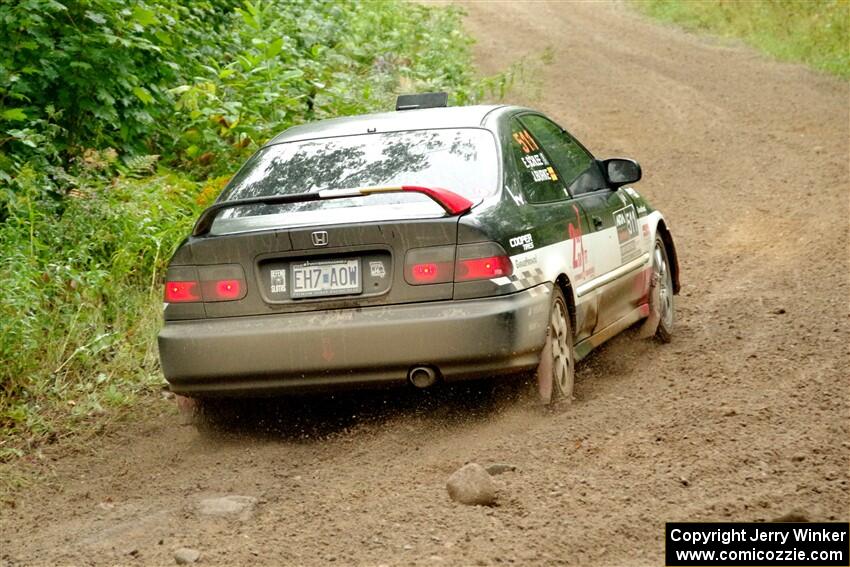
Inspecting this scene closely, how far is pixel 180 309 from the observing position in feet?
19.4

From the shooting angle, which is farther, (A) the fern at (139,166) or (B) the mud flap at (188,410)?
(A) the fern at (139,166)

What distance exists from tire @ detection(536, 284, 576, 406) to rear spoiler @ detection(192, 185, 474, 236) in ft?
2.21

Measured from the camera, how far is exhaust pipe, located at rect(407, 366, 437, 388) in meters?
5.63

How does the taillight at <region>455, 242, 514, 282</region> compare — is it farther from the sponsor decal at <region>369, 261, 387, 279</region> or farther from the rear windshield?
the sponsor decal at <region>369, 261, 387, 279</region>

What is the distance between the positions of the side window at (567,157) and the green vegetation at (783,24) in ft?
49.6

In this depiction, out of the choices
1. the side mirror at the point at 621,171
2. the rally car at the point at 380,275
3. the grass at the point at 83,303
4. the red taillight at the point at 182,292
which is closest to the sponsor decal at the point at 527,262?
the rally car at the point at 380,275

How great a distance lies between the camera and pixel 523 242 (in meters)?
5.80

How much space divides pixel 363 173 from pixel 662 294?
256cm

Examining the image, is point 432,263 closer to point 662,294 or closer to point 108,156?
point 662,294

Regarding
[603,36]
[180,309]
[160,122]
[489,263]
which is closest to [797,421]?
[489,263]

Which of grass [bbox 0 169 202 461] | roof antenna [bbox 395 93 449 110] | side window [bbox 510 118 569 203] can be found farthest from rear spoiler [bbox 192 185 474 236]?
roof antenna [bbox 395 93 449 110]

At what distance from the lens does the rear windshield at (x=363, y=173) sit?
226 inches

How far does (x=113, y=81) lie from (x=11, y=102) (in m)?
0.75

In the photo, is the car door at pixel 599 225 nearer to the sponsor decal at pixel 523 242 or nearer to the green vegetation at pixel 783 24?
the sponsor decal at pixel 523 242
